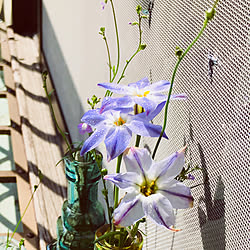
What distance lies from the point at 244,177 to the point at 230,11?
202 millimetres

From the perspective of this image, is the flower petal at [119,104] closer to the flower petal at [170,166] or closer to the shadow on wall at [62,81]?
the flower petal at [170,166]

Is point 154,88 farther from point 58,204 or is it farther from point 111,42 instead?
point 58,204

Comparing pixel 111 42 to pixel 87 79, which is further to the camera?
pixel 87 79

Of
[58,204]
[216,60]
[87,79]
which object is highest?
[216,60]

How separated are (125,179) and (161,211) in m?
0.05

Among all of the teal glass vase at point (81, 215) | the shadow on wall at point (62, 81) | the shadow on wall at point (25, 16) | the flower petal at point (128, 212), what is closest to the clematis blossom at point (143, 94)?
the flower petal at point (128, 212)

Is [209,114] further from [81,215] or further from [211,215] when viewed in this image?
[81,215]

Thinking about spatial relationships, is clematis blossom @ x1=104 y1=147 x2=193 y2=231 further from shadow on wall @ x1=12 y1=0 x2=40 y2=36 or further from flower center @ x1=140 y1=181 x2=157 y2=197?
shadow on wall @ x1=12 y1=0 x2=40 y2=36

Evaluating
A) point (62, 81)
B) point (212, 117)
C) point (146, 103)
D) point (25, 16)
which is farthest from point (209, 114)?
point (25, 16)

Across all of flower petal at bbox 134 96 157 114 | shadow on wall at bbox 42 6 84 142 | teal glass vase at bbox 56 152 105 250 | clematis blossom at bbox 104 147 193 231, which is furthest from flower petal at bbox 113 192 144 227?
shadow on wall at bbox 42 6 84 142

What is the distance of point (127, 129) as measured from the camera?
1.94 feet

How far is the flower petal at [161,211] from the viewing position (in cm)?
55

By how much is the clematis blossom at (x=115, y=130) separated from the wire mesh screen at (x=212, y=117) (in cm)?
10

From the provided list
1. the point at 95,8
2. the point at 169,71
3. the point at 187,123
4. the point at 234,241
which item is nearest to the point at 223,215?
the point at 234,241
